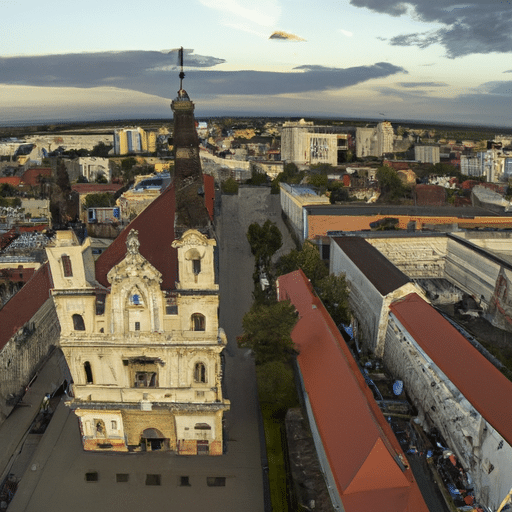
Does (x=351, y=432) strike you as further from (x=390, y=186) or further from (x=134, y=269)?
(x=390, y=186)

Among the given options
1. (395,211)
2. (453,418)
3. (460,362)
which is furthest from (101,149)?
(453,418)

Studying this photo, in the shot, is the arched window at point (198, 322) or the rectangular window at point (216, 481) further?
the arched window at point (198, 322)

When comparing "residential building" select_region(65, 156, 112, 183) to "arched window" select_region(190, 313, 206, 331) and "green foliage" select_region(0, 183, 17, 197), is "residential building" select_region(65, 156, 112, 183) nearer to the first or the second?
"green foliage" select_region(0, 183, 17, 197)

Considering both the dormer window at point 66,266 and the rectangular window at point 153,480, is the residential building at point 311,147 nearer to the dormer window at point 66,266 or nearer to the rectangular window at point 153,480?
the dormer window at point 66,266

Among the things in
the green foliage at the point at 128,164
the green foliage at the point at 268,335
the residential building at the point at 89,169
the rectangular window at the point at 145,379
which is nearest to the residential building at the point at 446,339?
the green foliage at the point at 268,335

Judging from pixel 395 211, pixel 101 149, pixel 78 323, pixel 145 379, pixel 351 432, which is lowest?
pixel 351 432

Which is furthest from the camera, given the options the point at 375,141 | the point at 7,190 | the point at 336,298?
the point at 375,141

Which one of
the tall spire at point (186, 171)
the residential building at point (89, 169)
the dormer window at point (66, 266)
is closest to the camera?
the dormer window at point (66, 266)
